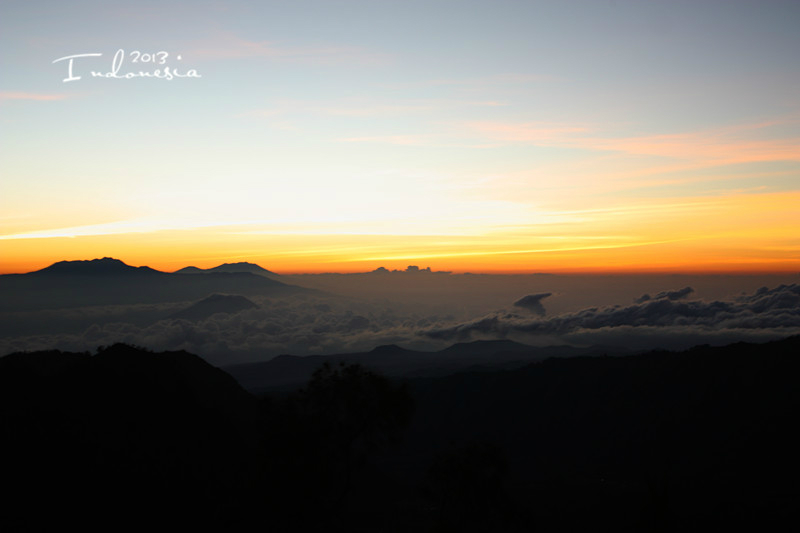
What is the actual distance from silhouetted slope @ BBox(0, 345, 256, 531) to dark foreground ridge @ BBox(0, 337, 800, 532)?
202 millimetres

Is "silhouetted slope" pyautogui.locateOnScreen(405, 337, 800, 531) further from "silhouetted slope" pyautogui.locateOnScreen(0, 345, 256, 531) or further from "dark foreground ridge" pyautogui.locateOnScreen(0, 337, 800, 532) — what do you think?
"silhouetted slope" pyautogui.locateOnScreen(0, 345, 256, 531)

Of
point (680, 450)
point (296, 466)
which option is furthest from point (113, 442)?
point (680, 450)

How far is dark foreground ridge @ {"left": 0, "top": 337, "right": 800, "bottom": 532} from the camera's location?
151 feet

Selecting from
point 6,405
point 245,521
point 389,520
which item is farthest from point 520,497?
point 6,405

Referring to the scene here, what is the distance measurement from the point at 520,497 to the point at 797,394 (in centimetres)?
11275

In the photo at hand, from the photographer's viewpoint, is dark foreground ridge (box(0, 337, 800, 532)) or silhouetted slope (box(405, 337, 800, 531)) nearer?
dark foreground ridge (box(0, 337, 800, 532))

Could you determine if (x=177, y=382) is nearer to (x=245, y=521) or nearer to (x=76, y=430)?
(x=76, y=430)

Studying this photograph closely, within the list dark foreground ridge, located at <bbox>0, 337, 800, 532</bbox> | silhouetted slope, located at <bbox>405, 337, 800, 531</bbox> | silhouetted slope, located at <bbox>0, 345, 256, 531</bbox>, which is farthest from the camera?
silhouetted slope, located at <bbox>405, 337, 800, 531</bbox>

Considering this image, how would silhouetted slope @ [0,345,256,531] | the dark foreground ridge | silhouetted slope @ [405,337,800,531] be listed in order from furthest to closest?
1. silhouetted slope @ [405,337,800,531]
2. silhouetted slope @ [0,345,256,531]
3. the dark foreground ridge

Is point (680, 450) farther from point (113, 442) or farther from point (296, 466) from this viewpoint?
point (113, 442)

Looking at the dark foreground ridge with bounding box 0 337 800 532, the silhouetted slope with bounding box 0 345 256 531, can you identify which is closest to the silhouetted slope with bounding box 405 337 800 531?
the dark foreground ridge with bounding box 0 337 800 532

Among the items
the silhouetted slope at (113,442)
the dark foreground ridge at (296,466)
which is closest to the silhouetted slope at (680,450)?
the dark foreground ridge at (296,466)

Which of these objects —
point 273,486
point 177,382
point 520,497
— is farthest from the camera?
point 520,497

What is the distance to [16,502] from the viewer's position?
55438mm
